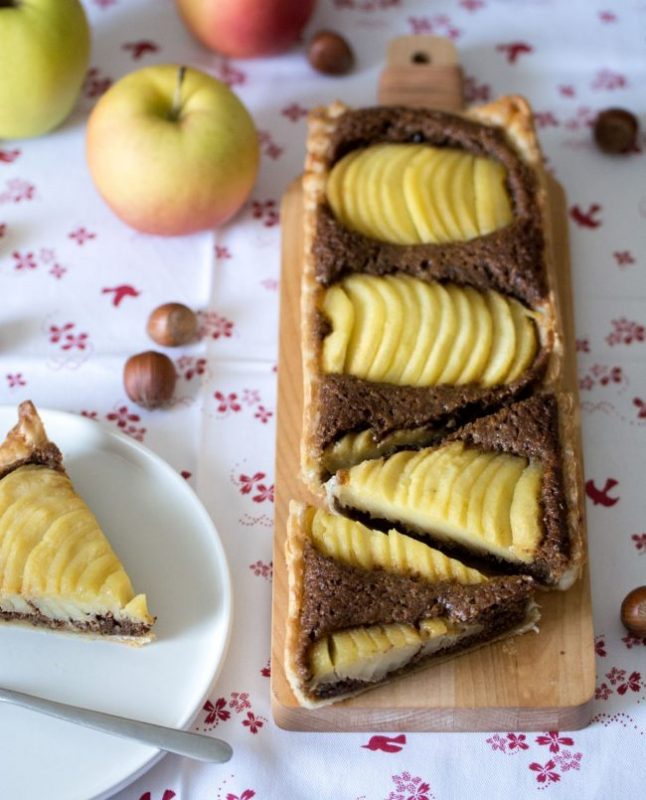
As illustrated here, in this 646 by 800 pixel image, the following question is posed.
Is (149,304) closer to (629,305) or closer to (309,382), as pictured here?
(309,382)

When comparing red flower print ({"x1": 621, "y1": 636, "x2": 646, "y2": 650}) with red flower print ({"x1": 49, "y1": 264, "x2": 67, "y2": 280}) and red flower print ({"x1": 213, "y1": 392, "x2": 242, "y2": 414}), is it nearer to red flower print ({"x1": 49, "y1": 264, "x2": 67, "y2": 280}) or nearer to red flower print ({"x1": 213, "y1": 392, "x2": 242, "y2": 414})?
red flower print ({"x1": 213, "y1": 392, "x2": 242, "y2": 414})

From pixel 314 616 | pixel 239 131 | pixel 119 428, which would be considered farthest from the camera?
pixel 239 131

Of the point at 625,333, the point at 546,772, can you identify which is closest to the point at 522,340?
the point at 625,333

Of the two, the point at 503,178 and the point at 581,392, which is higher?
the point at 503,178

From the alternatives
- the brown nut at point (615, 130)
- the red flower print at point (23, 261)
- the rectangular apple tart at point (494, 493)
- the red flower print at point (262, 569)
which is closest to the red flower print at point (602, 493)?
the rectangular apple tart at point (494, 493)

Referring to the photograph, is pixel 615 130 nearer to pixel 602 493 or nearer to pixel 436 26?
pixel 436 26

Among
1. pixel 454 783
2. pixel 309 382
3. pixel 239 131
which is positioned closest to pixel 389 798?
pixel 454 783

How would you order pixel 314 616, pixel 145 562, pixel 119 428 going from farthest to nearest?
pixel 119 428 → pixel 145 562 → pixel 314 616
